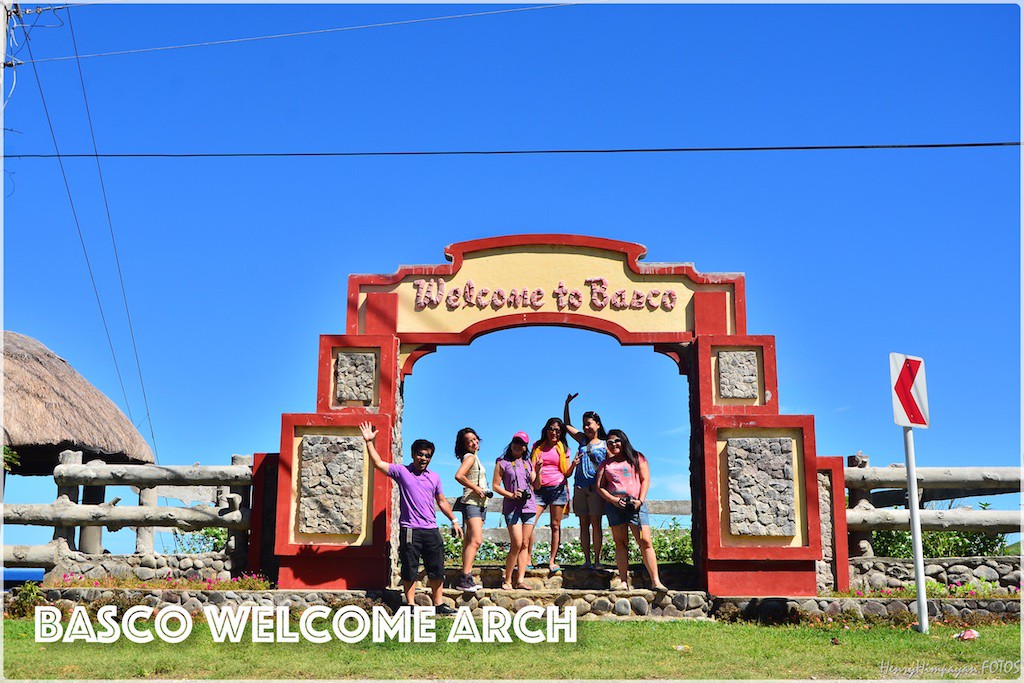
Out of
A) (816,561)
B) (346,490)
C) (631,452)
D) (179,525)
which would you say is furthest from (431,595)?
(816,561)

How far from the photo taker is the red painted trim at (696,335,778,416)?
12680mm

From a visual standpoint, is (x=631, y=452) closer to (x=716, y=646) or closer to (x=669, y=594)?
(x=669, y=594)

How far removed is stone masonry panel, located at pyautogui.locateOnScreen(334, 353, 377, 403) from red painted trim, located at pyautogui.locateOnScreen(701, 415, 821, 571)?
14.1 feet

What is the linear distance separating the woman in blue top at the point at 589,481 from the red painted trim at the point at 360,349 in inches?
96.7

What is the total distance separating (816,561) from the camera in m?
12.7

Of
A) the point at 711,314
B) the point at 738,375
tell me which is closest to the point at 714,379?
the point at 738,375

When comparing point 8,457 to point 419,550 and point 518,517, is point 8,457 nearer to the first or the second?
point 419,550

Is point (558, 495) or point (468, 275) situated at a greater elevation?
point (468, 275)

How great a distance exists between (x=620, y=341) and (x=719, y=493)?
2.36 metres

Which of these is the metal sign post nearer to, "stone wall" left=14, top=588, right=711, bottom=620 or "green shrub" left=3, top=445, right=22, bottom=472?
"stone wall" left=14, top=588, right=711, bottom=620

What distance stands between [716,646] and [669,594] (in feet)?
6.73

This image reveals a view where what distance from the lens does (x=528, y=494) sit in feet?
38.0

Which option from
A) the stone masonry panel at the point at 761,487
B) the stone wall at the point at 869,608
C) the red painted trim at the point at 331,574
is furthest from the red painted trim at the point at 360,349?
the stone wall at the point at 869,608

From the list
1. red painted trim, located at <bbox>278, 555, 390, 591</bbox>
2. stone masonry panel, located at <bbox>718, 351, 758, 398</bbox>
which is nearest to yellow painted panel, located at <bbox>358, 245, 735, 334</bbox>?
stone masonry panel, located at <bbox>718, 351, 758, 398</bbox>
